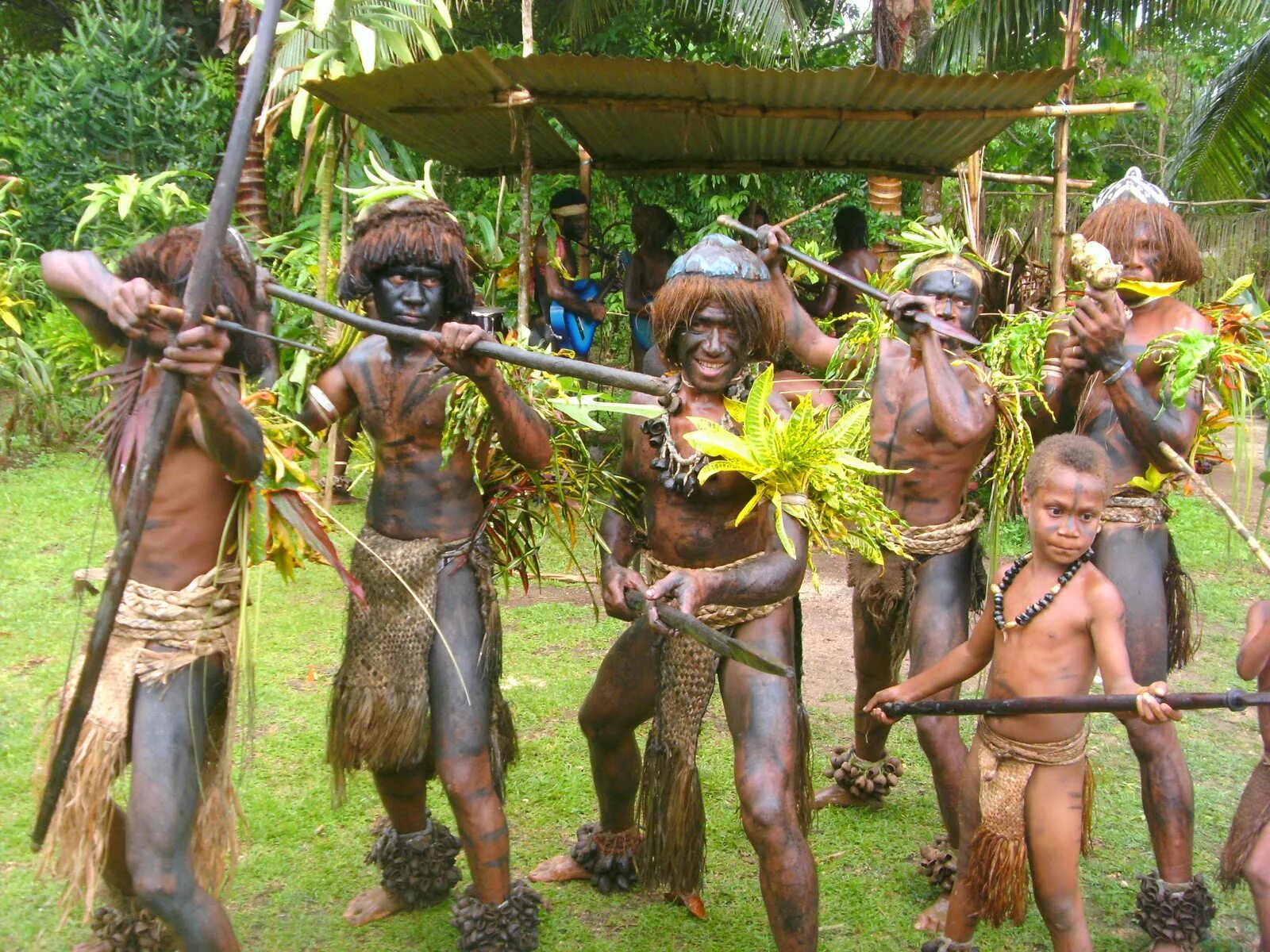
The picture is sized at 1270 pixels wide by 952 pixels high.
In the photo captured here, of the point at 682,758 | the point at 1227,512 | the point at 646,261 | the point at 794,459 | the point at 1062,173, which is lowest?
the point at 682,758

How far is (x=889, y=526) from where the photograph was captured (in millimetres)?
3709

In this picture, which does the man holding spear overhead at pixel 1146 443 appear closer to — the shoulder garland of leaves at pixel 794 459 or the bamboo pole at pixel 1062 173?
the bamboo pole at pixel 1062 173

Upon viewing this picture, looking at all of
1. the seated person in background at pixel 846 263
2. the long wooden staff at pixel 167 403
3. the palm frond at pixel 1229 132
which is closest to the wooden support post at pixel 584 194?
the seated person in background at pixel 846 263

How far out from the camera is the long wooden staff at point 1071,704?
260cm

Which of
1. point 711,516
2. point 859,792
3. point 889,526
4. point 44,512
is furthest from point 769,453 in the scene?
point 44,512

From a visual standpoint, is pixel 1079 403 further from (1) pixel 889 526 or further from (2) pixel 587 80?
(2) pixel 587 80

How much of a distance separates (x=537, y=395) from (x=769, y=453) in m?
0.84

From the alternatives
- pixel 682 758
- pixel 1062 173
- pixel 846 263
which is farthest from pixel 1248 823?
pixel 846 263

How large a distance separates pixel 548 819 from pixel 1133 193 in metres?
3.24

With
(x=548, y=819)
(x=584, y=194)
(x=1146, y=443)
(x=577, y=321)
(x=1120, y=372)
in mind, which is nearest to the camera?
(x=1120, y=372)

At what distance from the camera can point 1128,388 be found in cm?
372

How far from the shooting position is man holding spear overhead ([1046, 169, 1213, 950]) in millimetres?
3641

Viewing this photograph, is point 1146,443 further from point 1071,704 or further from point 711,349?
point 711,349

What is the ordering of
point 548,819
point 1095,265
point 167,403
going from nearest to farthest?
1. point 167,403
2. point 1095,265
3. point 548,819
